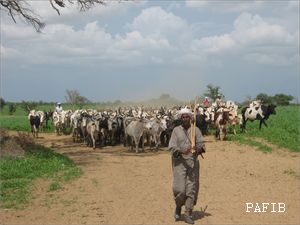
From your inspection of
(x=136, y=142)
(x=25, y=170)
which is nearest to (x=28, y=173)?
(x=25, y=170)

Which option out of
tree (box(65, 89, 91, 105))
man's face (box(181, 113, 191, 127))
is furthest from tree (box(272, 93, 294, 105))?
man's face (box(181, 113, 191, 127))

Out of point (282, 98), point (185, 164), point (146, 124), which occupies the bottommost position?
point (185, 164)

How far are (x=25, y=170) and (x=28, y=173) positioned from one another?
1.14ft

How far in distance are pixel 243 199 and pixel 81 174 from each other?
6.22 metres

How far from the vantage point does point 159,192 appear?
535 inches

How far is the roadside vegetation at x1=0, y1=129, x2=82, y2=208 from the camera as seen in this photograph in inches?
520

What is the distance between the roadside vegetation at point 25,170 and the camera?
13.2 metres

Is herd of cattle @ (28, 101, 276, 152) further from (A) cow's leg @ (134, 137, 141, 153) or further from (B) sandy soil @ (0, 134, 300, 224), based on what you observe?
(B) sandy soil @ (0, 134, 300, 224)

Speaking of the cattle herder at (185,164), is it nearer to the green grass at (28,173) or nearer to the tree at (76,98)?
the green grass at (28,173)

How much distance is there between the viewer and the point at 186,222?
10.2 meters

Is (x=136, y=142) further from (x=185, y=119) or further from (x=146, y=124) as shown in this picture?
(x=185, y=119)

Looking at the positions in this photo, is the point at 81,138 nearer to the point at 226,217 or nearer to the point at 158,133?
the point at 158,133

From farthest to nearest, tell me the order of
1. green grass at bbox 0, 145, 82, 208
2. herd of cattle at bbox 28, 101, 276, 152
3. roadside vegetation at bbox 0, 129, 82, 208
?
Answer: herd of cattle at bbox 28, 101, 276, 152 < roadside vegetation at bbox 0, 129, 82, 208 < green grass at bbox 0, 145, 82, 208

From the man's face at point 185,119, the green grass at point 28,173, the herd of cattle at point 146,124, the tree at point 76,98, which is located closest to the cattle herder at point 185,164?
the man's face at point 185,119
